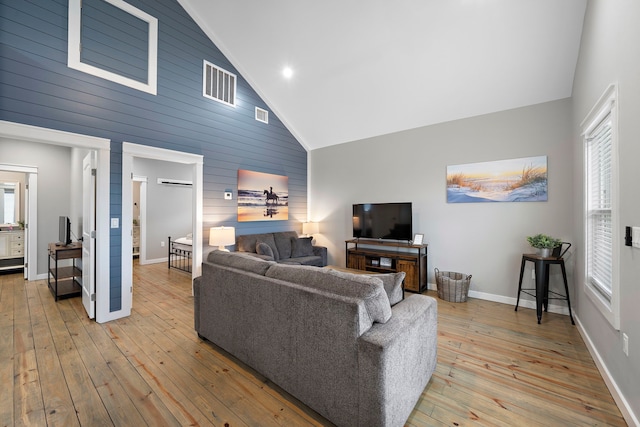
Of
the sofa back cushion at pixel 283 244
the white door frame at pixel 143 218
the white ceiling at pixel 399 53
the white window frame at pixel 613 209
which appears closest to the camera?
Result: the white window frame at pixel 613 209

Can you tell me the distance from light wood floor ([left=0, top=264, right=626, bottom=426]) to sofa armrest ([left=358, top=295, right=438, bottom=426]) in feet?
0.98

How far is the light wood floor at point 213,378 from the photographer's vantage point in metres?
1.75

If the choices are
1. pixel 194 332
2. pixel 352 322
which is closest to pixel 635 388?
pixel 352 322

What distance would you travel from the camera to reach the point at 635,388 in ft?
5.32

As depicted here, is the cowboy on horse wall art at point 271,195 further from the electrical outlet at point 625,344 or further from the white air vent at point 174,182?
the electrical outlet at point 625,344

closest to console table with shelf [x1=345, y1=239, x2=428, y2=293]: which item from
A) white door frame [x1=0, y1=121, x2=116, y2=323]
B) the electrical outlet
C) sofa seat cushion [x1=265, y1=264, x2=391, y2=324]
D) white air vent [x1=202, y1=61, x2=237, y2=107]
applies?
the electrical outlet

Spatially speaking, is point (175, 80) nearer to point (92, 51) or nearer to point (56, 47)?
point (92, 51)

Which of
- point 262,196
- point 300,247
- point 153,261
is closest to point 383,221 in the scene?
point 300,247

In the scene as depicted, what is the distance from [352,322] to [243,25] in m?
4.64

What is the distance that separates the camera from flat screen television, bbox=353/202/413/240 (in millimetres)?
4539

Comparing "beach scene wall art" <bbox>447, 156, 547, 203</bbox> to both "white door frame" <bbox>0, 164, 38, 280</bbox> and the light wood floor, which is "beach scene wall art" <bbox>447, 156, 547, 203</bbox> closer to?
the light wood floor

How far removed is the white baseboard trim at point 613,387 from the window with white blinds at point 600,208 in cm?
56

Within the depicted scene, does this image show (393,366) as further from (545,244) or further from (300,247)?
(300,247)

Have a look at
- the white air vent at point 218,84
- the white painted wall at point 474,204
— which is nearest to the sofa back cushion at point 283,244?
the white painted wall at point 474,204
